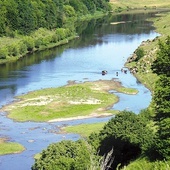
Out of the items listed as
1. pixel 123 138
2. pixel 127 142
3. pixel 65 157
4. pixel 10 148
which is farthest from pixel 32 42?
pixel 65 157

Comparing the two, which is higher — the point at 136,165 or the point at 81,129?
the point at 136,165

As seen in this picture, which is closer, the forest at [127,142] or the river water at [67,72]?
the forest at [127,142]

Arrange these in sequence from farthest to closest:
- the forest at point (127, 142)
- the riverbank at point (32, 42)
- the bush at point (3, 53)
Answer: the riverbank at point (32, 42), the bush at point (3, 53), the forest at point (127, 142)

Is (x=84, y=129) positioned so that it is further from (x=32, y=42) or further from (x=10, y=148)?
(x=32, y=42)

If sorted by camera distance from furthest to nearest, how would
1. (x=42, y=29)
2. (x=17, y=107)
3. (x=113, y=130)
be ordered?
(x=42, y=29), (x=17, y=107), (x=113, y=130)

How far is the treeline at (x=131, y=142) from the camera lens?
113 ft

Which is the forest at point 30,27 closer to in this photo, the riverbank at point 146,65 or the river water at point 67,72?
the river water at point 67,72

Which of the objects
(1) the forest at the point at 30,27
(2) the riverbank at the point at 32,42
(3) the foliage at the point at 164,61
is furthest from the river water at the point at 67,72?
(3) the foliage at the point at 164,61

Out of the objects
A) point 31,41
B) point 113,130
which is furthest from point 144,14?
point 113,130

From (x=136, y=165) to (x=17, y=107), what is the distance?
3542cm

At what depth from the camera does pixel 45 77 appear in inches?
3366

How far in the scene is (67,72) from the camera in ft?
293

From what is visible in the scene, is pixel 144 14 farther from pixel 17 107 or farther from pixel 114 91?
pixel 17 107

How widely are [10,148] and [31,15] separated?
78869 mm
